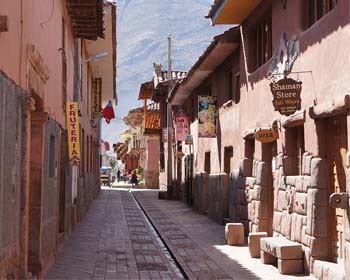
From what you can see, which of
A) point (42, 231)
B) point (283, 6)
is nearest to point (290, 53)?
point (283, 6)

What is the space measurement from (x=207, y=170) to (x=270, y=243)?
1239cm

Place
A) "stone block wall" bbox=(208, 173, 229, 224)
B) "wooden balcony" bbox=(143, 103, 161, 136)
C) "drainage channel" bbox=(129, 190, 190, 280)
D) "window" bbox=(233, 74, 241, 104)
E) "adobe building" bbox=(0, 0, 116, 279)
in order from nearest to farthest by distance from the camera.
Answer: "adobe building" bbox=(0, 0, 116, 279)
"drainage channel" bbox=(129, 190, 190, 280)
"window" bbox=(233, 74, 241, 104)
"stone block wall" bbox=(208, 173, 229, 224)
"wooden balcony" bbox=(143, 103, 161, 136)

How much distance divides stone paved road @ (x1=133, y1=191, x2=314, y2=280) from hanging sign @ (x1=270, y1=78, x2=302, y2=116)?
269cm

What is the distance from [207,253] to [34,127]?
16.5 ft

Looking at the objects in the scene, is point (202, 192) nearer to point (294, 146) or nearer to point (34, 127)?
point (294, 146)

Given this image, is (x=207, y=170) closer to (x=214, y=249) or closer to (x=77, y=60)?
(x=77, y=60)

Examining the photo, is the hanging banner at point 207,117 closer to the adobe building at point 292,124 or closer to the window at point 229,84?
the window at point 229,84

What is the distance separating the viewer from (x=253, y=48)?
1552cm

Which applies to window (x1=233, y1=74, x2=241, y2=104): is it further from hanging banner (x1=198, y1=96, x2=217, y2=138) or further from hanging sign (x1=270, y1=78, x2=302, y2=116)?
hanging sign (x1=270, y1=78, x2=302, y2=116)

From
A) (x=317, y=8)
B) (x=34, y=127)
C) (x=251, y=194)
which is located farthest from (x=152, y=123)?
(x=34, y=127)

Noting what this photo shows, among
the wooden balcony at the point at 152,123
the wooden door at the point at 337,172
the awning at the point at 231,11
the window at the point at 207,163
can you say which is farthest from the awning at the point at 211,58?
the wooden balcony at the point at 152,123

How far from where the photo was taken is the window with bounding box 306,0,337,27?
1009cm

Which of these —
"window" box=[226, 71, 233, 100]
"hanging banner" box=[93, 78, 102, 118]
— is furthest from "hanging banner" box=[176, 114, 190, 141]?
"window" box=[226, 71, 233, 100]

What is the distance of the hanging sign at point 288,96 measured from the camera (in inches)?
414
